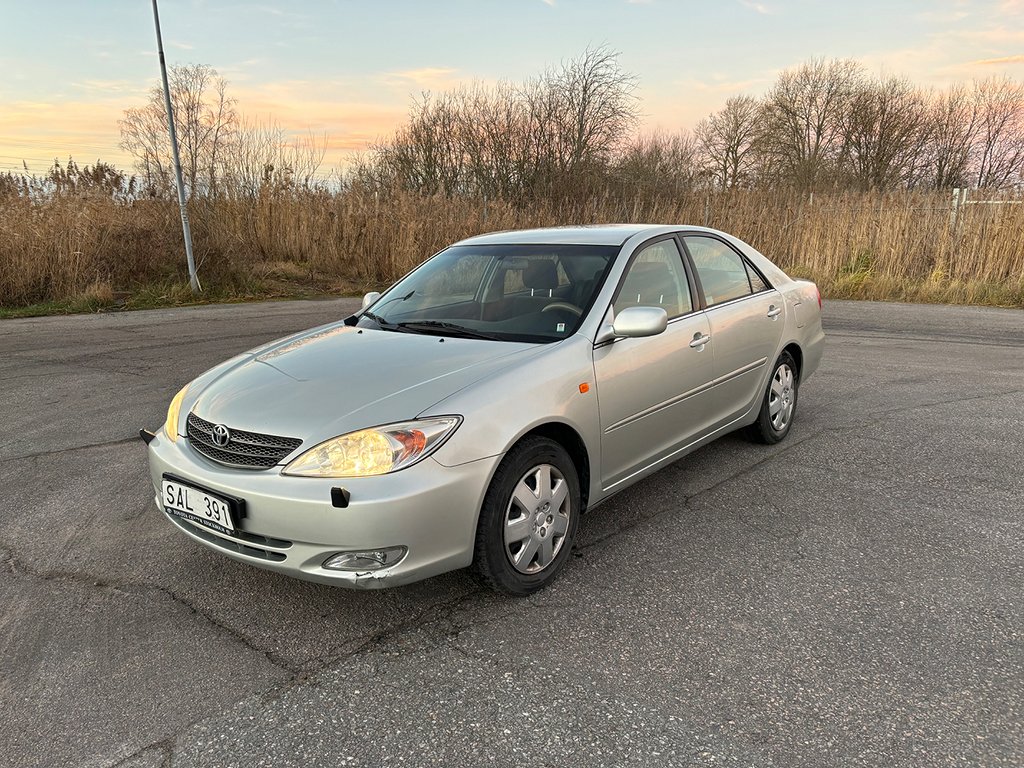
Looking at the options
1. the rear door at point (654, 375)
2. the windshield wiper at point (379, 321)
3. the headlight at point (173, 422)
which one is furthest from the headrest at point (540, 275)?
the headlight at point (173, 422)

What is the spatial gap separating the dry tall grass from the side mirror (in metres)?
12.2

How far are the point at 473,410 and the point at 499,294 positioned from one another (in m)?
1.27

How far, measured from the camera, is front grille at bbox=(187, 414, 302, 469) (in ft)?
8.47

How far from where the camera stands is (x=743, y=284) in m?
4.50

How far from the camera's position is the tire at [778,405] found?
15.4 ft

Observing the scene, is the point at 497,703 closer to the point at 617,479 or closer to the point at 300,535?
the point at 300,535

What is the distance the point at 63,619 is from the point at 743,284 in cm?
407

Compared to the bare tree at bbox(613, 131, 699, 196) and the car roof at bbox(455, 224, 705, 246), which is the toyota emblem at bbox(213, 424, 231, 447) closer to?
the car roof at bbox(455, 224, 705, 246)

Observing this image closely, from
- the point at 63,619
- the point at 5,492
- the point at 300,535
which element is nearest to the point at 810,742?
the point at 300,535

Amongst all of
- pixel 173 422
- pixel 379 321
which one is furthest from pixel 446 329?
pixel 173 422

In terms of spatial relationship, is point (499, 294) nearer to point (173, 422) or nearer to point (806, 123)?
point (173, 422)

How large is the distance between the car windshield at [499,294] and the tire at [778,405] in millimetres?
1769

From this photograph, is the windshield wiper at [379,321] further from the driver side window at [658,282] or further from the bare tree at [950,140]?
the bare tree at [950,140]

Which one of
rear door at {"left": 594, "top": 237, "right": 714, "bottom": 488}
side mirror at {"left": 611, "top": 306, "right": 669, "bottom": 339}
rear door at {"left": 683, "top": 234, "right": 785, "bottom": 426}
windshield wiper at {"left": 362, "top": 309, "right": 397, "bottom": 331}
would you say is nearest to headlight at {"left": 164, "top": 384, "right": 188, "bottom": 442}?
windshield wiper at {"left": 362, "top": 309, "right": 397, "bottom": 331}
